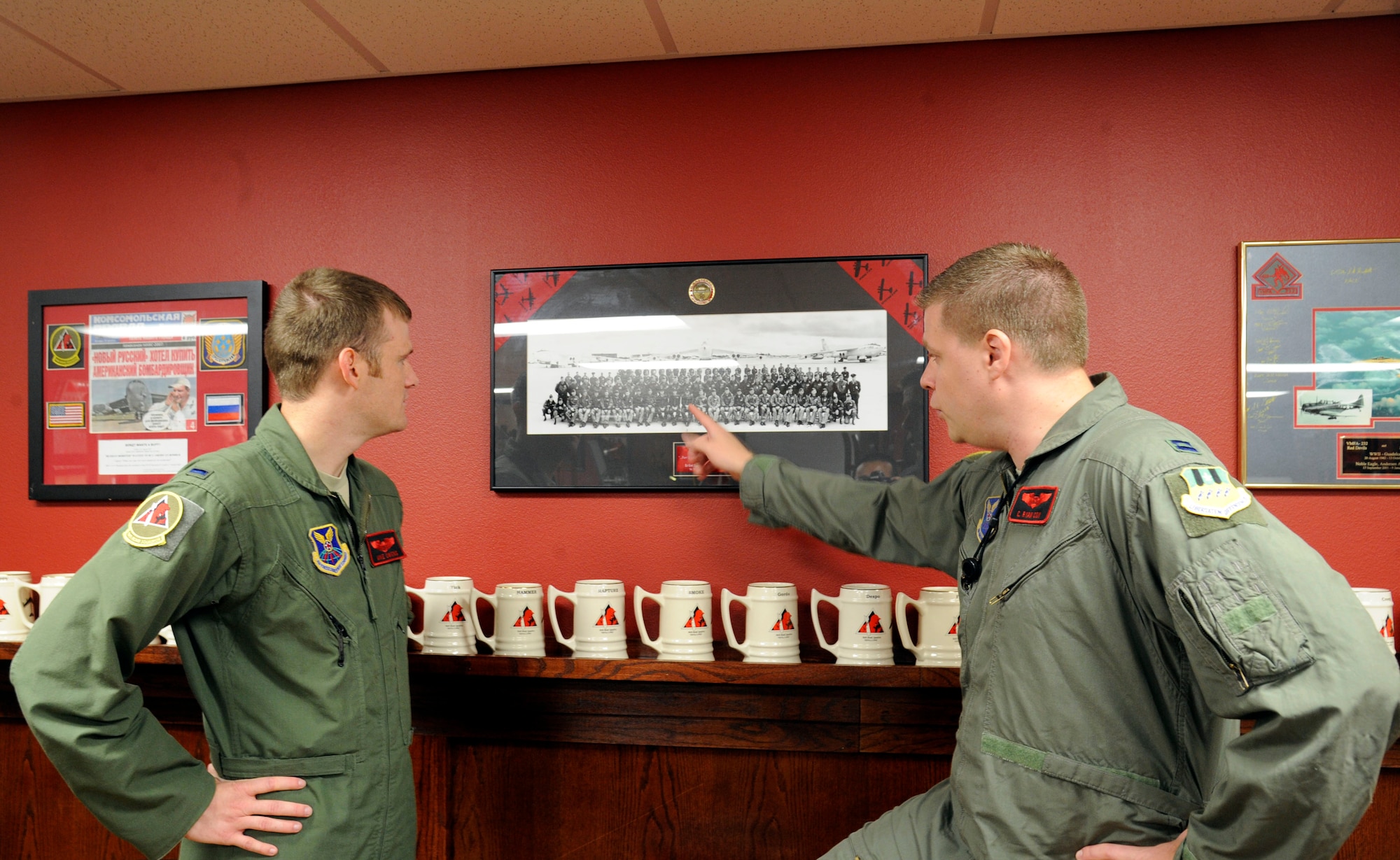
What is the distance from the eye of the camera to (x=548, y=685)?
2318mm

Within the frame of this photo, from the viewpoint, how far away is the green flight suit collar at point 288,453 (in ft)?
5.45

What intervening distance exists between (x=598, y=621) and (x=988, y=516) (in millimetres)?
1080

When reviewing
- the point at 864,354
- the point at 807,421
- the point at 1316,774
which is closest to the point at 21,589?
the point at 807,421

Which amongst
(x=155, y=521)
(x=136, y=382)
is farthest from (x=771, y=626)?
(x=136, y=382)

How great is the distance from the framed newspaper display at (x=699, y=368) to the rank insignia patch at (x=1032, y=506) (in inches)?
38.3

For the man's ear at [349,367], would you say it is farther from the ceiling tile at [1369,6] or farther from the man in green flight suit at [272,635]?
the ceiling tile at [1369,6]

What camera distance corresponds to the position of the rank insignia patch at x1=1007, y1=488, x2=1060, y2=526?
1.40 m

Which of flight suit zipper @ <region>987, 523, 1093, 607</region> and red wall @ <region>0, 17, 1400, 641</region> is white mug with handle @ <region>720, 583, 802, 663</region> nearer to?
red wall @ <region>0, 17, 1400, 641</region>

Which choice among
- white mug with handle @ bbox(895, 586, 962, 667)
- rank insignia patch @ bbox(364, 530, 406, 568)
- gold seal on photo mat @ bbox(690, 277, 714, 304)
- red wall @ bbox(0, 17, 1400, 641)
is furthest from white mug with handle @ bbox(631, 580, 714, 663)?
gold seal on photo mat @ bbox(690, 277, 714, 304)

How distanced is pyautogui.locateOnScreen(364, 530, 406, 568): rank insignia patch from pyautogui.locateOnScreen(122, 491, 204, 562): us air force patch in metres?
0.38

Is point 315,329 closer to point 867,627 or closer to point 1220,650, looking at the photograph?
point 867,627

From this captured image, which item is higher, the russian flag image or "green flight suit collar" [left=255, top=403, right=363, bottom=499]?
the russian flag image

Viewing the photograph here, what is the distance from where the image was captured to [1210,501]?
116 centimetres

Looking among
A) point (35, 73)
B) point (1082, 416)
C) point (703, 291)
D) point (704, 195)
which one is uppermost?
point (35, 73)
